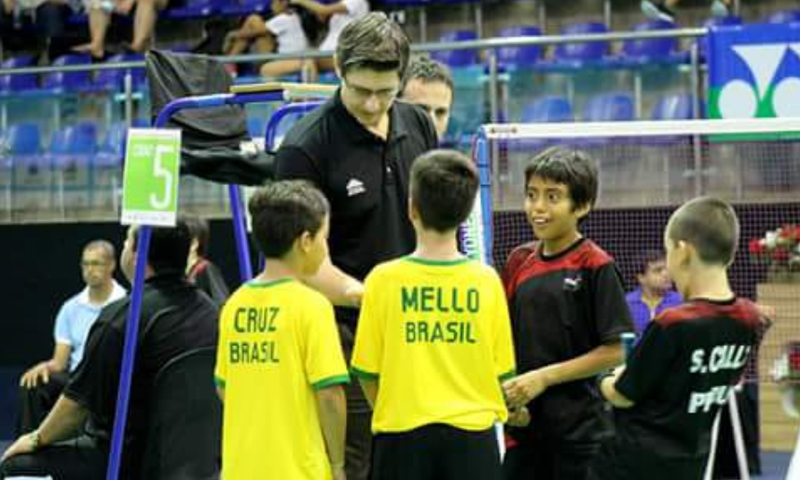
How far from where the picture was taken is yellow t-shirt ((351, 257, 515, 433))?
4.24 metres

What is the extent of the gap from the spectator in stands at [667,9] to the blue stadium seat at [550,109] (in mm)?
1895

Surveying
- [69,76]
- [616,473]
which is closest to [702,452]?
[616,473]

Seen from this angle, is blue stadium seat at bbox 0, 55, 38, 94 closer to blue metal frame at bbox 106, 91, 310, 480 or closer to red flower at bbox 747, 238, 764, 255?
red flower at bbox 747, 238, 764, 255

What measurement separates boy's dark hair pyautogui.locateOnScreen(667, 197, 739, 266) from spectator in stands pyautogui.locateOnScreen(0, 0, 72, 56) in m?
11.5

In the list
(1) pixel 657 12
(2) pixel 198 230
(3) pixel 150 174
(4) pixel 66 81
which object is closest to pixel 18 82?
(4) pixel 66 81

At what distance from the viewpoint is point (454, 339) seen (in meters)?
4.24

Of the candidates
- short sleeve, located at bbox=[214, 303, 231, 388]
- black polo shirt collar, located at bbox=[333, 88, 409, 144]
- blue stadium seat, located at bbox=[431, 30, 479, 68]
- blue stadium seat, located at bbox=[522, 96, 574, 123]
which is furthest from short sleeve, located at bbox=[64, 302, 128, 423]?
blue stadium seat, located at bbox=[431, 30, 479, 68]

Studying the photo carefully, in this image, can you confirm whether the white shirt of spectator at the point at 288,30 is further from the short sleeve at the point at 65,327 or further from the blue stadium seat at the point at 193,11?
the short sleeve at the point at 65,327

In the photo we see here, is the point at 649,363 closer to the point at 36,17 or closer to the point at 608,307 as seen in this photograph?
the point at 608,307

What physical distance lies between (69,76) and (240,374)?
860cm

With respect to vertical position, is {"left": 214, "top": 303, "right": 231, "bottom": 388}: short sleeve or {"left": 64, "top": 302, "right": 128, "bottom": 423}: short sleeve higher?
{"left": 214, "top": 303, "right": 231, "bottom": 388}: short sleeve

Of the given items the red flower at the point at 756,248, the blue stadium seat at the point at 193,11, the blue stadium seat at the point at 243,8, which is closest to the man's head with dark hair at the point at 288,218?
the red flower at the point at 756,248

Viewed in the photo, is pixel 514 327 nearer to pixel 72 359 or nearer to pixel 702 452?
pixel 702 452

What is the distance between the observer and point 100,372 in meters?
5.75
